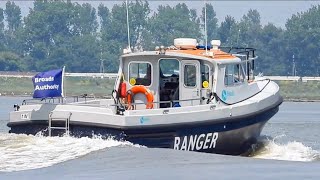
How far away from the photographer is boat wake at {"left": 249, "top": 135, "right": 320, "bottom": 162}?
31081 millimetres

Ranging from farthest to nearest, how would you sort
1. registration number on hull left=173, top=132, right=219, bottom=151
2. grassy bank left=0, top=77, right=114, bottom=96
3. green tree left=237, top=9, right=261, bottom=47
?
green tree left=237, top=9, right=261, bottom=47, grassy bank left=0, top=77, right=114, bottom=96, registration number on hull left=173, top=132, right=219, bottom=151

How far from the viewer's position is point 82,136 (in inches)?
1110

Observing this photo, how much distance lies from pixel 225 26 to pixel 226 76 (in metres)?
89.0

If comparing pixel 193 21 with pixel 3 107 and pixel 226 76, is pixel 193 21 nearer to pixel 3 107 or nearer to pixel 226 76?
pixel 3 107

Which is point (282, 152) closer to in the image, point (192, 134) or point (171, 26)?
point (192, 134)

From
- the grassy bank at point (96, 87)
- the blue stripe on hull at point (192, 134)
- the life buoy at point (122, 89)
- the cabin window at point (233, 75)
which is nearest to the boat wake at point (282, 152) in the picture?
the blue stripe on hull at point (192, 134)

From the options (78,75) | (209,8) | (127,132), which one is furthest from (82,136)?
(209,8)

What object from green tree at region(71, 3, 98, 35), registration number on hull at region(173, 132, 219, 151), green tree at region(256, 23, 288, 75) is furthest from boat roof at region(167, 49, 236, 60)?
green tree at region(71, 3, 98, 35)

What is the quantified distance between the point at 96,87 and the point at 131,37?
1997cm

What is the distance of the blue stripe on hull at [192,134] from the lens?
28.0 meters

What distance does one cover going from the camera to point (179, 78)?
3067 cm

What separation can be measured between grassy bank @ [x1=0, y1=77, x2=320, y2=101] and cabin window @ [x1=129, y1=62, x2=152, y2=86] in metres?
48.9

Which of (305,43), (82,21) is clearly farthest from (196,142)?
(82,21)

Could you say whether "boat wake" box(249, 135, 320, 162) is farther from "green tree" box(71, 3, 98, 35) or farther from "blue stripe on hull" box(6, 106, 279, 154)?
"green tree" box(71, 3, 98, 35)
